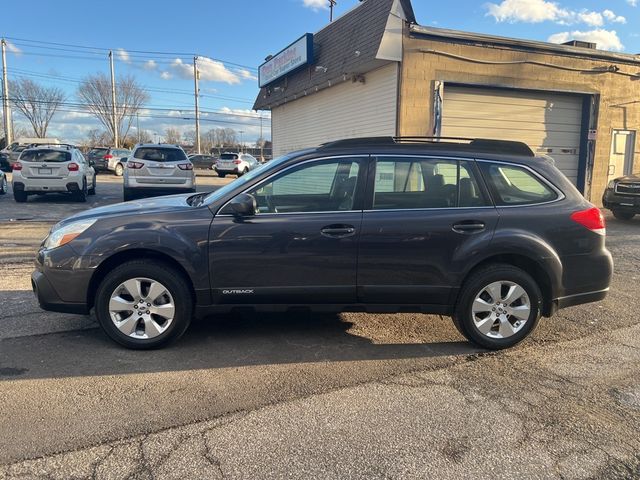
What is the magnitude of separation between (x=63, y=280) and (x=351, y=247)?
→ 7.66ft

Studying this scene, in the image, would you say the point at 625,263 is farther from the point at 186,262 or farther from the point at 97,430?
the point at 97,430

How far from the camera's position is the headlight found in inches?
158

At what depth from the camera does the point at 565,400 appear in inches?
135

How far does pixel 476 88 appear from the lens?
39.4 ft

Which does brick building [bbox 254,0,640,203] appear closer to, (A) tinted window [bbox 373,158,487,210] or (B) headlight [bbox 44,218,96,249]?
(A) tinted window [bbox 373,158,487,210]

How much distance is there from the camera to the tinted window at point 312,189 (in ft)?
13.6

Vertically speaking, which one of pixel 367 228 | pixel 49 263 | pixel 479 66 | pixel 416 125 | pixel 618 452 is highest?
pixel 479 66

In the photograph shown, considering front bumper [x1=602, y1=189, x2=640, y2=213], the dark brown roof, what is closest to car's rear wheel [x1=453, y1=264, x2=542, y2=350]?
the dark brown roof

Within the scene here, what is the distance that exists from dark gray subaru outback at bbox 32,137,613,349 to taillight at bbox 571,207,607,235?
0.01 meters

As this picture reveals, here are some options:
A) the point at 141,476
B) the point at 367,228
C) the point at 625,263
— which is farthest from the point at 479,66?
the point at 141,476

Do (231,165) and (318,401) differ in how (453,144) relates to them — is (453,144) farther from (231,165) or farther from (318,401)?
(231,165)

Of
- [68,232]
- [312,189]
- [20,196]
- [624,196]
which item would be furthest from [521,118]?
[20,196]

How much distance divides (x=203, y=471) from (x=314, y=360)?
154 cm

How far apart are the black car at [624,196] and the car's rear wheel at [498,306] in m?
8.97
